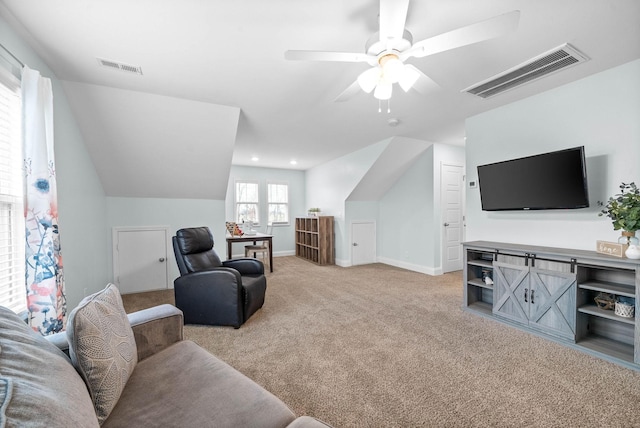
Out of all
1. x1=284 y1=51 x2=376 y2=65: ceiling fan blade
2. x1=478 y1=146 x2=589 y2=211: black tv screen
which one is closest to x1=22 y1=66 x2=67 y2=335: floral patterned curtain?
x1=284 y1=51 x2=376 y2=65: ceiling fan blade

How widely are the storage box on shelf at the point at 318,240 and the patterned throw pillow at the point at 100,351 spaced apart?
4.78 meters

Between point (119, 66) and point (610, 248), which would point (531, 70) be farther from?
point (119, 66)

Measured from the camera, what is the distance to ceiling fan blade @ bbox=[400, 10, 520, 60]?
4.16 feet

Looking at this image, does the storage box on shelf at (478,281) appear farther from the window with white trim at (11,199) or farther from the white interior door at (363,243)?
the window with white trim at (11,199)

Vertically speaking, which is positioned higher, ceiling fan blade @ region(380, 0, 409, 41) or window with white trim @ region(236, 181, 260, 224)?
ceiling fan blade @ region(380, 0, 409, 41)

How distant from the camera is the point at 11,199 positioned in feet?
6.23

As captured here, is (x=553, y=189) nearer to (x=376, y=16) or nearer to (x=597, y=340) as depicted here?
(x=597, y=340)

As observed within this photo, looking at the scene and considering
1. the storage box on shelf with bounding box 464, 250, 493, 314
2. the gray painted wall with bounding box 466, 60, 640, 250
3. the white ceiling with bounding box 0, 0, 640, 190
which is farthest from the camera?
the storage box on shelf with bounding box 464, 250, 493, 314

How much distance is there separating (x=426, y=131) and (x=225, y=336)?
3.98 meters

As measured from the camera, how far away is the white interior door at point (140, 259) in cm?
391

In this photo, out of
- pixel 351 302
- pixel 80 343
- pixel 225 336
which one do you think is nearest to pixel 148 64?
pixel 80 343

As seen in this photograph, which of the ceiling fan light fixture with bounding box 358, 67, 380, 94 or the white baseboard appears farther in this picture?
the white baseboard

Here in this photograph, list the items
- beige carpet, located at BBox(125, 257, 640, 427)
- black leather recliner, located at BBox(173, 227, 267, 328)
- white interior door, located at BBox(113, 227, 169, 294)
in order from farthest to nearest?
white interior door, located at BBox(113, 227, 169, 294), black leather recliner, located at BBox(173, 227, 267, 328), beige carpet, located at BBox(125, 257, 640, 427)

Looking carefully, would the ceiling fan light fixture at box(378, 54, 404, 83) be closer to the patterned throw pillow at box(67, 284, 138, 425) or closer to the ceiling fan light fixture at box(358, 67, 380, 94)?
the ceiling fan light fixture at box(358, 67, 380, 94)
